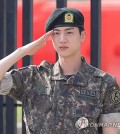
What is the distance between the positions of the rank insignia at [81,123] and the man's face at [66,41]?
0.35 metres

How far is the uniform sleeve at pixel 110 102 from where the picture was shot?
2197 mm

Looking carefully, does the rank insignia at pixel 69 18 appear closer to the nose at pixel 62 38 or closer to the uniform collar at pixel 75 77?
the nose at pixel 62 38

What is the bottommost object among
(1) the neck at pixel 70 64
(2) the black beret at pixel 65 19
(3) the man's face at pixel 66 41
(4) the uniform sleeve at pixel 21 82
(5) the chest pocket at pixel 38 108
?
(5) the chest pocket at pixel 38 108

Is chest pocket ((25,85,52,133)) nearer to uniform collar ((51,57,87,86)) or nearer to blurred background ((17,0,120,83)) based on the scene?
uniform collar ((51,57,87,86))

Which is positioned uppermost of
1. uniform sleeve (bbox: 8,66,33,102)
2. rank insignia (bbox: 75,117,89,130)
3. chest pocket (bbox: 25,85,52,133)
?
uniform sleeve (bbox: 8,66,33,102)

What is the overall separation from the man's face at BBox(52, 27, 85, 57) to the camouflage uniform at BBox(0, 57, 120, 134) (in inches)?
4.9

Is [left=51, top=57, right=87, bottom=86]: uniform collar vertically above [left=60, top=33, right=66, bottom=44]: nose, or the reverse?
[left=60, top=33, right=66, bottom=44]: nose

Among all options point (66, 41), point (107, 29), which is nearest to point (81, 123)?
point (66, 41)

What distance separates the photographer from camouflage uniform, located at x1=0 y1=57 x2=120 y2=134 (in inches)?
87.2

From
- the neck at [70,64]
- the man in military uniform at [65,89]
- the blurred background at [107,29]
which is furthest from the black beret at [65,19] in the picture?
the blurred background at [107,29]

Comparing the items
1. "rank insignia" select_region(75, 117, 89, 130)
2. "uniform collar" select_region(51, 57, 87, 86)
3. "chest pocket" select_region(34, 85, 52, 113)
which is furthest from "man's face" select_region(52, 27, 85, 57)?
"rank insignia" select_region(75, 117, 89, 130)

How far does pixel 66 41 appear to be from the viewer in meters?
2.20

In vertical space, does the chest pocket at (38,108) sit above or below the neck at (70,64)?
below

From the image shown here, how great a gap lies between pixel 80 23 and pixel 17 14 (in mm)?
1462
